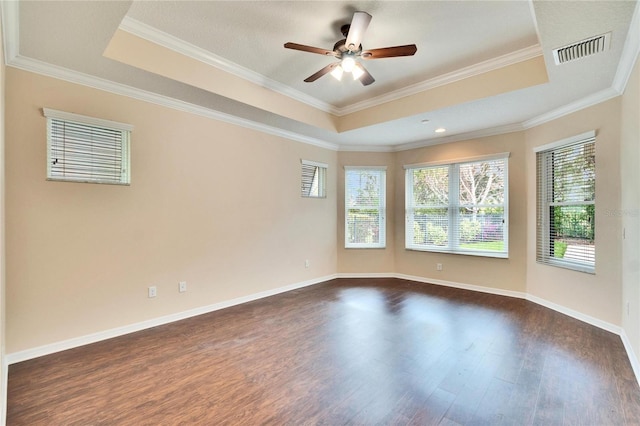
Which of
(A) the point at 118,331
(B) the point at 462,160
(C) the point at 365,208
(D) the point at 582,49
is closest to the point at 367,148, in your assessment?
(C) the point at 365,208

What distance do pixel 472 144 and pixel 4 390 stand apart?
6.06 meters

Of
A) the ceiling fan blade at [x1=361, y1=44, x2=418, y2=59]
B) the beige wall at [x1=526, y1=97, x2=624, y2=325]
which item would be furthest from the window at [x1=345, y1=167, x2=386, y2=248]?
the ceiling fan blade at [x1=361, y1=44, x2=418, y2=59]

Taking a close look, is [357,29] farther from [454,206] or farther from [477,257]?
[477,257]

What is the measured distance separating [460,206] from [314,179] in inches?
103

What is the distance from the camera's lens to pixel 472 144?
4953 millimetres

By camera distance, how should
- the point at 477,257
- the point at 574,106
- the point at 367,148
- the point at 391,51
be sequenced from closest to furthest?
the point at 391,51 < the point at 574,106 < the point at 477,257 < the point at 367,148

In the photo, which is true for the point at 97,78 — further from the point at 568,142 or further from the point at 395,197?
the point at 568,142

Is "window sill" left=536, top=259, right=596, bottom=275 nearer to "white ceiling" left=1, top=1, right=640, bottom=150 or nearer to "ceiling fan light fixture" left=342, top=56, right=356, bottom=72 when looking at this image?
"white ceiling" left=1, top=1, right=640, bottom=150

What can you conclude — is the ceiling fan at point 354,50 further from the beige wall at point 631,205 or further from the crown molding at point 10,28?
the beige wall at point 631,205

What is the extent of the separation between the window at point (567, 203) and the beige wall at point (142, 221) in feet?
12.0

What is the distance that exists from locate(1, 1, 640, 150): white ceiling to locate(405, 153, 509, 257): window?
1143mm

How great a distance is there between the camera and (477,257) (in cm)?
492

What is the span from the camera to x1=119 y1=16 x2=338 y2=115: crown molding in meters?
2.64

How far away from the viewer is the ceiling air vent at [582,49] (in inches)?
89.8
